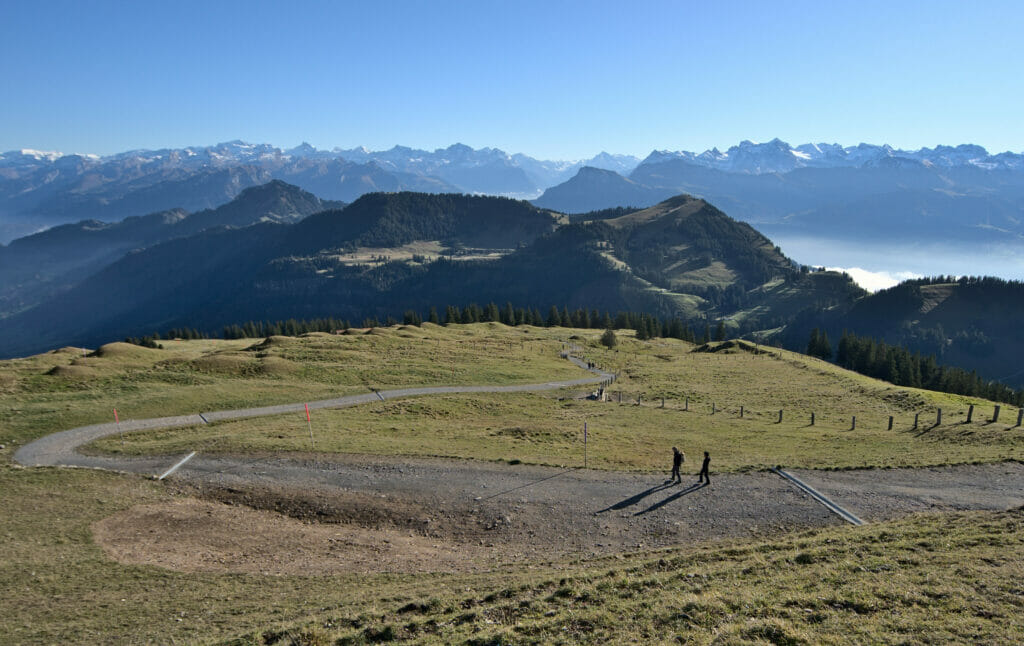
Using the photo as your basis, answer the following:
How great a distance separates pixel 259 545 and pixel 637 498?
58.6ft

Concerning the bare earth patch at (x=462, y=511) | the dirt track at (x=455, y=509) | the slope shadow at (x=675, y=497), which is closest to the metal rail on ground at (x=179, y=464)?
the dirt track at (x=455, y=509)

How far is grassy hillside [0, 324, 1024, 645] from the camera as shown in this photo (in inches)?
523

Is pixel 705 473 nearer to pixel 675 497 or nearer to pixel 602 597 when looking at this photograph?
pixel 675 497

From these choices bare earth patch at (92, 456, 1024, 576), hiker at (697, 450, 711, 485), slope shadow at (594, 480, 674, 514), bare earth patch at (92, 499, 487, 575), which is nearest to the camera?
bare earth patch at (92, 499, 487, 575)

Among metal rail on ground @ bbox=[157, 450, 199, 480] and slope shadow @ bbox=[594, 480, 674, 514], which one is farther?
metal rail on ground @ bbox=[157, 450, 199, 480]

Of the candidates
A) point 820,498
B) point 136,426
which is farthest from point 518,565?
point 136,426

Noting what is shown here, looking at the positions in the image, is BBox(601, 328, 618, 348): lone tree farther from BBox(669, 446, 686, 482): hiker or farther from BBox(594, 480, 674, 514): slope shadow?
BBox(594, 480, 674, 514): slope shadow

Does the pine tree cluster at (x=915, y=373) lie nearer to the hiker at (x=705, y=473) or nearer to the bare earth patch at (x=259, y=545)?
the hiker at (x=705, y=473)

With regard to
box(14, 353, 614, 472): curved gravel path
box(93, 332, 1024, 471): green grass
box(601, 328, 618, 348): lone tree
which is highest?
box(601, 328, 618, 348): lone tree

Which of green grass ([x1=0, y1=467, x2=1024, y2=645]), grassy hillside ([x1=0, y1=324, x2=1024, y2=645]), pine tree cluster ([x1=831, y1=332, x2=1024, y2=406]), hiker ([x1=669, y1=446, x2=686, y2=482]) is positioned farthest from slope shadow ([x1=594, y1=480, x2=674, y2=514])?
pine tree cluster ([x1=831, y1=332, x2=1024, y2=406])

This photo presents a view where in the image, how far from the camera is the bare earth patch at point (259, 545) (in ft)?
67.8

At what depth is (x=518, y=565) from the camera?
2027 cm

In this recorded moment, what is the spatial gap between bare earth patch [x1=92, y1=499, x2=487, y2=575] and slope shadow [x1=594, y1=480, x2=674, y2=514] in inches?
284

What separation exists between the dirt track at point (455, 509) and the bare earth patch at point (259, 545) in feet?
0.26
